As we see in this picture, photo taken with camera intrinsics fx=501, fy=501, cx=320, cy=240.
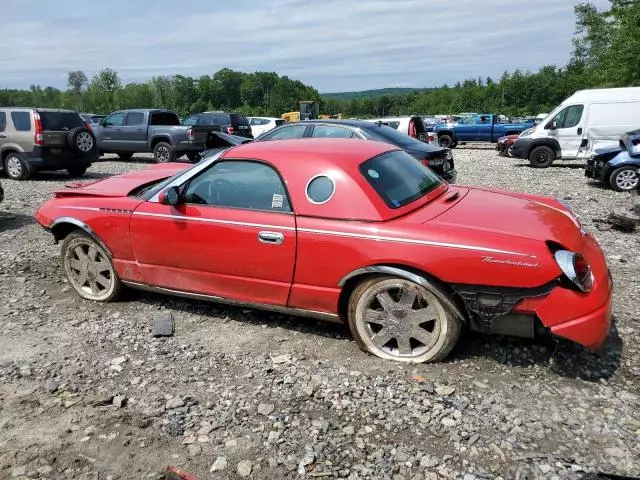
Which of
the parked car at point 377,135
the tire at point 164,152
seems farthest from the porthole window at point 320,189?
the tire at point 164,152

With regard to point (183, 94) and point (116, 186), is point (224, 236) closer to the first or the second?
point (116, 186)

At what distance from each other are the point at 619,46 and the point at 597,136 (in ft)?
57.9

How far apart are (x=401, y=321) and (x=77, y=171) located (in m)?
11.9

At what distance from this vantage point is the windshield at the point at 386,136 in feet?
28.2

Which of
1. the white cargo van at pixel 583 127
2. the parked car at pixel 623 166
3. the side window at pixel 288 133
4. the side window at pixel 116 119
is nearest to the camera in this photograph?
the side window at pixel 288 133

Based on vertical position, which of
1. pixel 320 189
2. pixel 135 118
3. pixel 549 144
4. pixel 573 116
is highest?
pixel 573 116

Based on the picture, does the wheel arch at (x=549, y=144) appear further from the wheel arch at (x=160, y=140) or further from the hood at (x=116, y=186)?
the hood at (x=116, y=186)

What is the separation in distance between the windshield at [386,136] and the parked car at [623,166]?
492cm

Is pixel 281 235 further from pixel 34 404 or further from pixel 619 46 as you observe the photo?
pixel 619 46

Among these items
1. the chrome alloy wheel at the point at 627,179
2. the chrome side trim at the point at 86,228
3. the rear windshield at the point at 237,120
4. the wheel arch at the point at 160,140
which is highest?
the rear windshield at the point at 237,120

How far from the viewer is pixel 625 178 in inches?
420

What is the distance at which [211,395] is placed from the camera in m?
3.30


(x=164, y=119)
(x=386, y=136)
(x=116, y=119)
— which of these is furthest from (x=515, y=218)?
(x=116, y=119)

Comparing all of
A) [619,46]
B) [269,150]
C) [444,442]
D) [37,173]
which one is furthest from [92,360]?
[619,46]
